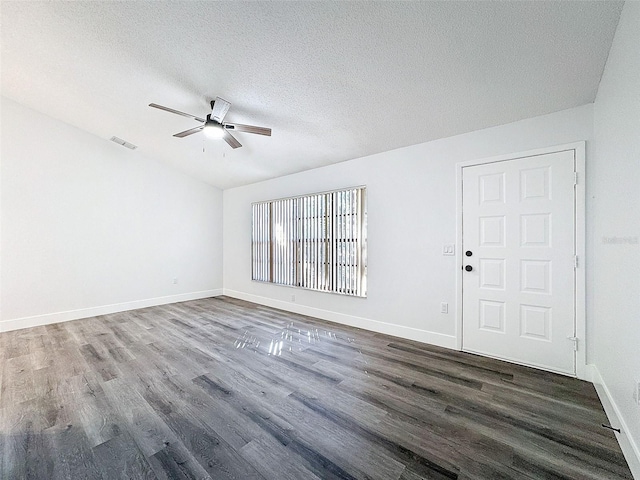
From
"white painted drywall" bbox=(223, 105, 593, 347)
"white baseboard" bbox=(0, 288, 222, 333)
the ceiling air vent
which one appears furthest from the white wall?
"white painted drywall" bbox=(223, 105, 593, 347)

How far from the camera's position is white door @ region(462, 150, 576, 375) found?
2533 mm

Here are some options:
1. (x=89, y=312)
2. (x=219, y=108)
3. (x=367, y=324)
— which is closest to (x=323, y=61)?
(x=219, y=108)

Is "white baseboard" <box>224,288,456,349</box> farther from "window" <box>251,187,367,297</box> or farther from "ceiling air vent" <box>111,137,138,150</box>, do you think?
"ceiling air vent" <box>111,137,138,150</box>

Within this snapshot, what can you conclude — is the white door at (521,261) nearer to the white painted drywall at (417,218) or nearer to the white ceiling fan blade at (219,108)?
the white painted drywall at (417,218)

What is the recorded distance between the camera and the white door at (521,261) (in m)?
2.53

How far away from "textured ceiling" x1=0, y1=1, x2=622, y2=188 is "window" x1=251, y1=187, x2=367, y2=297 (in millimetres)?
986

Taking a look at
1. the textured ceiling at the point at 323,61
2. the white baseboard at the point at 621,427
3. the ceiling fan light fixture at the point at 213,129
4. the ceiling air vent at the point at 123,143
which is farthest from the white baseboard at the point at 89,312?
the white baseboard at the point at 621,427

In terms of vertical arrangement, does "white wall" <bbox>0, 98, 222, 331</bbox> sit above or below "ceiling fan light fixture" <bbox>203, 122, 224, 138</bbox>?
below

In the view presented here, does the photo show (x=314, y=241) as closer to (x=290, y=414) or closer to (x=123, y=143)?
(x=290, y=414)

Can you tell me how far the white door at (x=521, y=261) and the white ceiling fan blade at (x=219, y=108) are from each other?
282 centimetres

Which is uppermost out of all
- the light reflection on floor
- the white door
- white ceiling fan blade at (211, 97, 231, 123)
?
white ceiling fan blade at (211, 97, 231, 123)

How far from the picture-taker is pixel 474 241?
3031 mm

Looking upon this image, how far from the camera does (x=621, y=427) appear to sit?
5.41ft

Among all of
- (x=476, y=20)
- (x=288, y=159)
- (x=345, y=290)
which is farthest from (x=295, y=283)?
(x=476, y=20)
